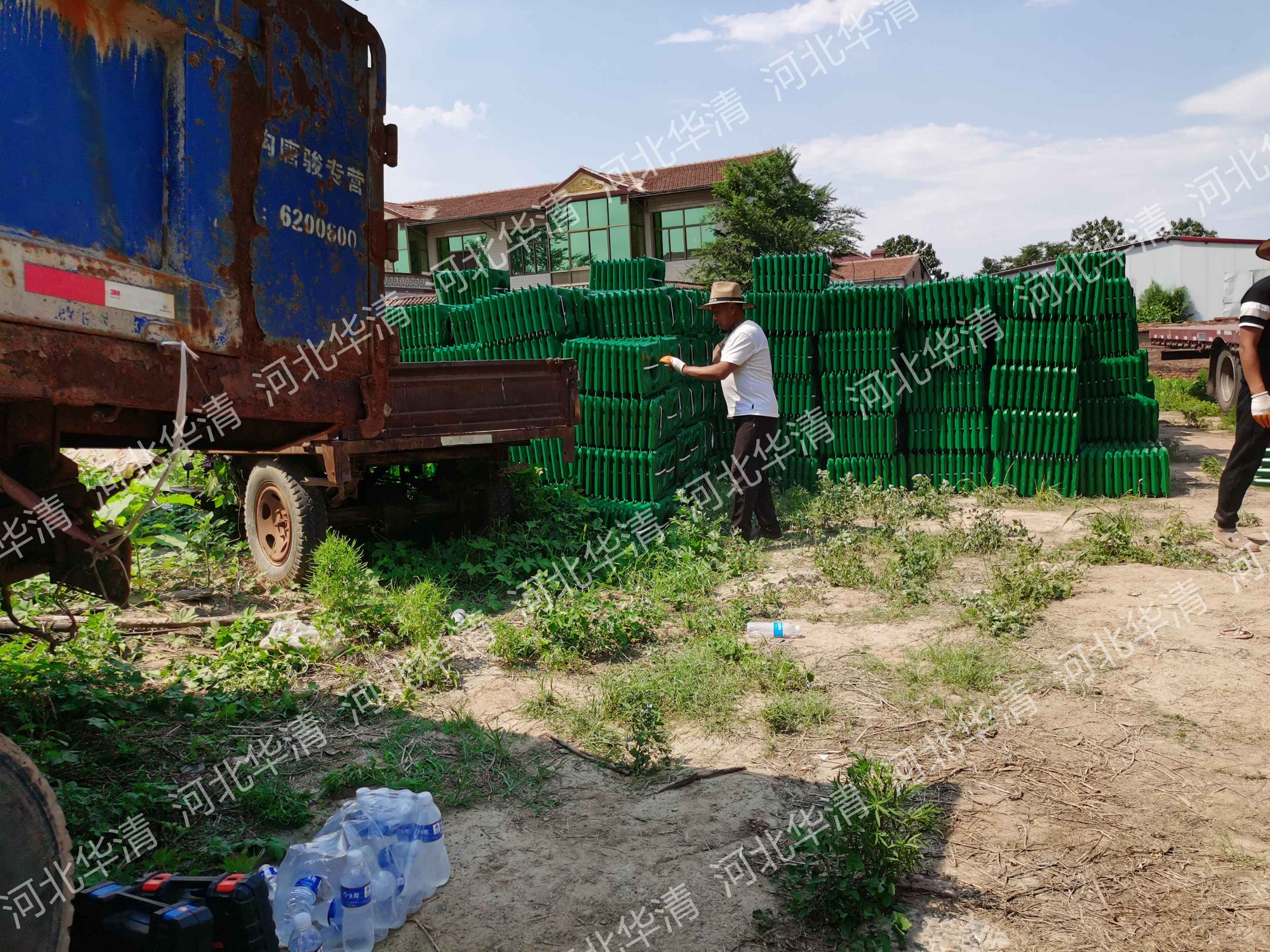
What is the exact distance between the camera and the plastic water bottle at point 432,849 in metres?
3.28

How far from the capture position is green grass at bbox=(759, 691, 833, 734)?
4.47 metres

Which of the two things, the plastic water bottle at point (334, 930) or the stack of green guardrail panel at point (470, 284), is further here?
the stack of green guardrail panel at point (470, 284)

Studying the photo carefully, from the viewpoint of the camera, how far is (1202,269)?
34812 millimetres

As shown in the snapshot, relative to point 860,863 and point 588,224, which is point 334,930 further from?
point 588,224

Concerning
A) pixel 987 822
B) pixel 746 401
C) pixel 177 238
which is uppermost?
pixel 177 238

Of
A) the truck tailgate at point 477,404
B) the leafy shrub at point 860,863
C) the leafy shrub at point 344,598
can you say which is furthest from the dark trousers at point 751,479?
the leafy shrub at point 860,863

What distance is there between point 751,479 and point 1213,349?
46.0 ft

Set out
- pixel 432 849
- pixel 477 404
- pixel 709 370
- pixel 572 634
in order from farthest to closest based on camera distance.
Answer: pixel 709 370 < pixel 477 404 < pixel 572 634 < pixel 432 849

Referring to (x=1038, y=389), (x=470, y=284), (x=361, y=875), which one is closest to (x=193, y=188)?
(x=361, y=875)

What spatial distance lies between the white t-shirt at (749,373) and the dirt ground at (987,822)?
3228 millimetres

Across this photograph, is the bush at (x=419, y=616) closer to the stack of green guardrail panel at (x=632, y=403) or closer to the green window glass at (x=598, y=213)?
the stack of green guardrail panel at (x=632, y=403)

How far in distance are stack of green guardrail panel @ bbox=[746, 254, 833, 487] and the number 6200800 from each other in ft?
26.6

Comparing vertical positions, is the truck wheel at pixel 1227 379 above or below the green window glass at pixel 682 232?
below

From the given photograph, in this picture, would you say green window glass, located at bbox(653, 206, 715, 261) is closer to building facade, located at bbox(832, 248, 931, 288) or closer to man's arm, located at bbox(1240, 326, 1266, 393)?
building facade, located at bbox(832, 248, 931, 288)
